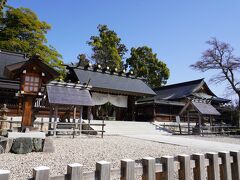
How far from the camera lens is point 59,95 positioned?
40.9ft

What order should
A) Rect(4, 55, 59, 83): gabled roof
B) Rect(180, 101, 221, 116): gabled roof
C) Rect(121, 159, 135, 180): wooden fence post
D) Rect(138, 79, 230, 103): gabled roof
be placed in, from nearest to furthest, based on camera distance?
Rect(121, 159, 135, 180): wooden fence post < Rect(4, 55, 59, 83): gabled roof < Rect(180, 101, 221, 116): gabled roof < Rect(138, 79, 230, 103): gabled roof

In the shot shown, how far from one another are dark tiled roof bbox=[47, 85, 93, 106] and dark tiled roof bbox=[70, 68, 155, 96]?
27.8 ft

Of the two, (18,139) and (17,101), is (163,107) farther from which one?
(18,139)

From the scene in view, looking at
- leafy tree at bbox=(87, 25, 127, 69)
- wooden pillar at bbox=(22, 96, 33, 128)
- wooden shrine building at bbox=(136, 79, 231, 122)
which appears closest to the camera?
wooden pillar at bbox=(22, 96, 33, 128)

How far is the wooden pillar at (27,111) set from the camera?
26.7ft

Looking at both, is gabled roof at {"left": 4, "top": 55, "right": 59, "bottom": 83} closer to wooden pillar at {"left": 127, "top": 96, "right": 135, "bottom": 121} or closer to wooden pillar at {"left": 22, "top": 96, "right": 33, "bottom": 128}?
wooden pillar at {"left": 22, "top": 96, "right": 33, "bottom": 128}

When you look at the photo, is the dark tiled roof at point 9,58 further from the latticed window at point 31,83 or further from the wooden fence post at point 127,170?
the wooden fence post at point 127,170

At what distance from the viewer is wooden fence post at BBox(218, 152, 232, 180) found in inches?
95.0

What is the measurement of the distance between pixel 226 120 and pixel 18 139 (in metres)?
26.6

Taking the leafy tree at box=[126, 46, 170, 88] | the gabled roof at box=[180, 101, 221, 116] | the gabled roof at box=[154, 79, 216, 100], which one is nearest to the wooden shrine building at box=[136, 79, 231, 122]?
the gabled roof at box=[154, 79, 216, 100]

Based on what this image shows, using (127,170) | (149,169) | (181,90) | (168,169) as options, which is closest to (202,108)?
(181,90)

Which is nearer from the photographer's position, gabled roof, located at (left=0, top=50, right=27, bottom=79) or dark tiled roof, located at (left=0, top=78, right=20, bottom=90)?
dark tiled roof, located at (left=0, top=78, right=20, bottom=90)

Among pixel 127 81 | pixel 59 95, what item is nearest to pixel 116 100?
pixel 127 81

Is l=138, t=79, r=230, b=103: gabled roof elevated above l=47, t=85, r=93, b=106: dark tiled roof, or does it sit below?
above
